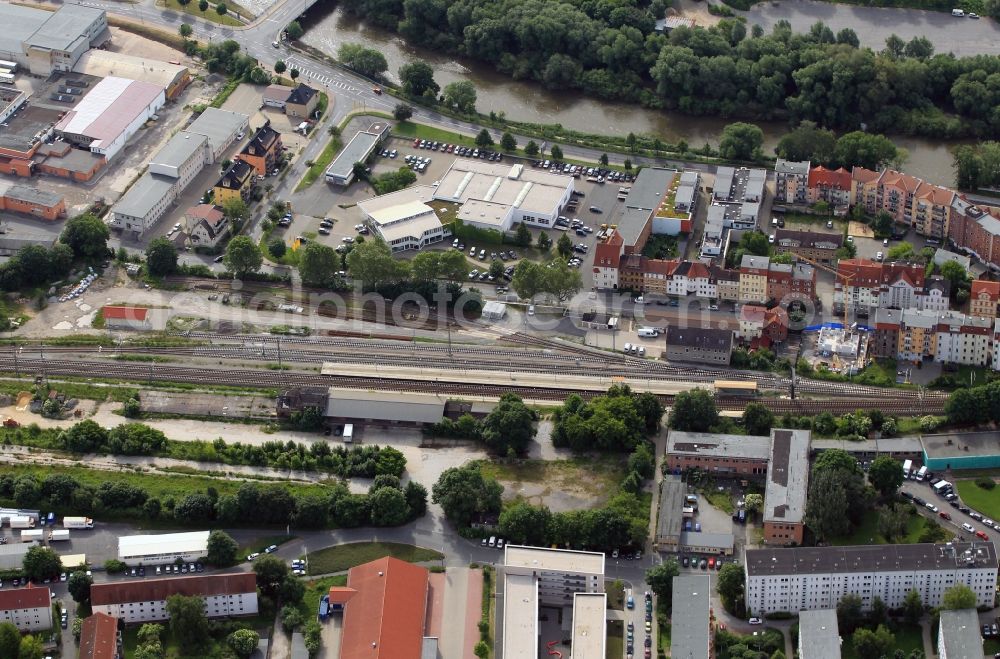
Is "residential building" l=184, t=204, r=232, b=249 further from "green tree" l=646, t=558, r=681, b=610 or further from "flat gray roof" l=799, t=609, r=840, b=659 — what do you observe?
"flat gray roof" l=799, t=609, r=840, b=659

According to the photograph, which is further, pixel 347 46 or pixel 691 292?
pixel 347 46

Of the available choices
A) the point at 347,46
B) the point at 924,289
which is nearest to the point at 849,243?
the point at 924,289

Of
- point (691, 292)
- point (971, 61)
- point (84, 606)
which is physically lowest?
point (84, 606)

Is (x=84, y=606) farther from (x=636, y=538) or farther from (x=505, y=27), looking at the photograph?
(x=505, y=27)

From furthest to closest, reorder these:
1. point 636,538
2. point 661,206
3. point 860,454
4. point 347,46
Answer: point 347,46 < point 661,206 < point 860,454 < point 636,538

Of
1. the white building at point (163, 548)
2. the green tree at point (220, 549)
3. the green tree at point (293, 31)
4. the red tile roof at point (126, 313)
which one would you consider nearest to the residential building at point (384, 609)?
the green tree at point (220, 549)

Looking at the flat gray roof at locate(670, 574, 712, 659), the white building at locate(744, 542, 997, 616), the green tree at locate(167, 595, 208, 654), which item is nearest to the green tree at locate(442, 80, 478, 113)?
the flat gray roof at locate(670, 574, 712, 659)

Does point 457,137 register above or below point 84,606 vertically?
above
